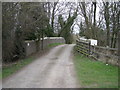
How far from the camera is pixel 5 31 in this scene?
13.6m

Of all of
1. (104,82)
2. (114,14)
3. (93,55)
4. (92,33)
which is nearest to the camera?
(104,82)

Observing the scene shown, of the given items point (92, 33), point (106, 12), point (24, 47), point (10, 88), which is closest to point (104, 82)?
point (10, 88)

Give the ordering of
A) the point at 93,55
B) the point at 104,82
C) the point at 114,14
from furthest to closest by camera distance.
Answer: the point at 114,14, the point at 93,55, the point at 104,82

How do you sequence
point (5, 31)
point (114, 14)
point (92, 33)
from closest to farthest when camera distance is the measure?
point (5, 31) → point (114, 14) → point (92, 33)

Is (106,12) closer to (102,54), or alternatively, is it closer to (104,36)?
(104,36)

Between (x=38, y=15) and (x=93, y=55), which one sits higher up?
Result: (x=38, y=15)

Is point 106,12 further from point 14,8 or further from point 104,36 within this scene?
point 14,8

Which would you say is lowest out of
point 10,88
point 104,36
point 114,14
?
point 10,88

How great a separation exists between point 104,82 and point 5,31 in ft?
27.0

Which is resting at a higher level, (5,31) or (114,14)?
(114,14)

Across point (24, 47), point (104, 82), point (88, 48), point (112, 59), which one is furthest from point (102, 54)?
point (24, 47)

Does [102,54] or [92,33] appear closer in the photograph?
[102,54]

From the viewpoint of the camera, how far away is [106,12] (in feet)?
66.7

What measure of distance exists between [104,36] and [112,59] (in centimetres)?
1134
